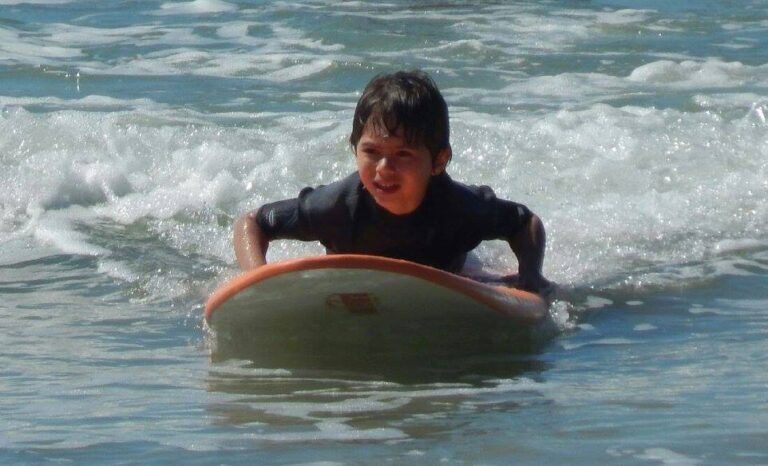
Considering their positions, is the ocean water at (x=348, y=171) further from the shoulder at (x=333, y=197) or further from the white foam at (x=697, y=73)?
the shoulder at (x=333, y=197)

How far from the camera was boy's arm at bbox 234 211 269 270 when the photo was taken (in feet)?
15.3

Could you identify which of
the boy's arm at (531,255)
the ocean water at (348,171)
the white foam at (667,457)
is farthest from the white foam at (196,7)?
the white foam at (667,457)

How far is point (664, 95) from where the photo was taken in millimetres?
9344

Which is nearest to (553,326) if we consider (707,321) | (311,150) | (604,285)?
(707,321)

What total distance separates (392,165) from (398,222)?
0.30 metres

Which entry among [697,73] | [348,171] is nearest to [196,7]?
[697,73]

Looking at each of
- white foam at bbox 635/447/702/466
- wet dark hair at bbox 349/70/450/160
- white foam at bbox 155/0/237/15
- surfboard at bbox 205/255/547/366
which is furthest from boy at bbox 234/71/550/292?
white foam at bbox 155/0/237/15

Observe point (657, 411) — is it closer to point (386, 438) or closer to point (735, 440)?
point (735, 440)

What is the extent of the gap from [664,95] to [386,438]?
6493mm

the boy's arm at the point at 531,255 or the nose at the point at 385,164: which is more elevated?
the nose at the point at 385,164

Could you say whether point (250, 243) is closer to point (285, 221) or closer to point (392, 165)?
point (285, 221)

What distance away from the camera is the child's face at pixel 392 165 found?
14.1 feet

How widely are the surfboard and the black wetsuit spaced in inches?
13.1

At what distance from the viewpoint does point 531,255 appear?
4.75 metres
